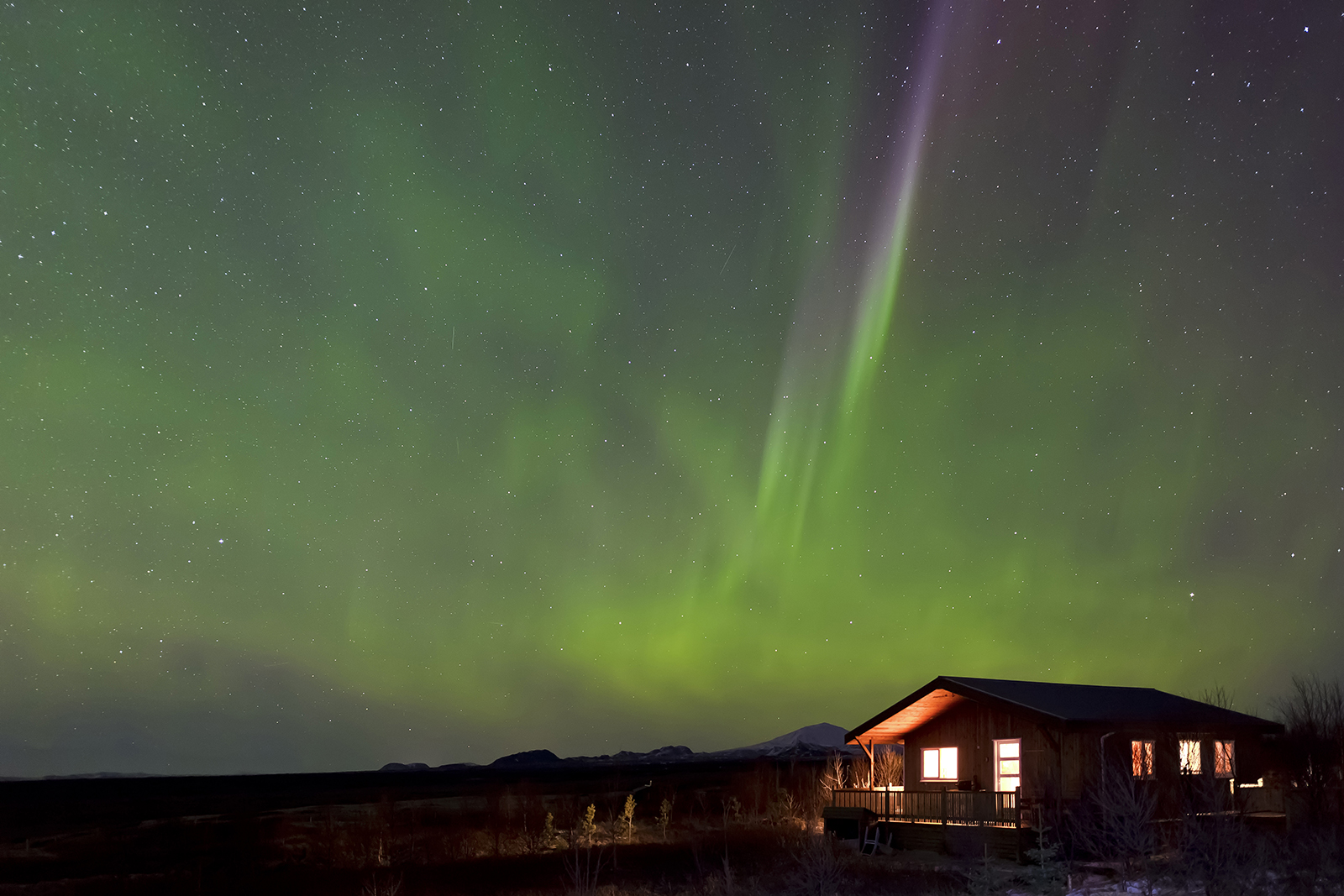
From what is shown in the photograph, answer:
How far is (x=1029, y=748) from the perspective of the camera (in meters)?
27.6

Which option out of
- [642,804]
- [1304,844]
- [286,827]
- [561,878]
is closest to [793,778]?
[642,804]

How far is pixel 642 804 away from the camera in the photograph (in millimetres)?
55344

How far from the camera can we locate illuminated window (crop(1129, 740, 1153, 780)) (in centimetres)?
2709

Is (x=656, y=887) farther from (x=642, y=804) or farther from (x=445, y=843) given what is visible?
(x=642, y=804)

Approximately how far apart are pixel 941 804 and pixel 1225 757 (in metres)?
8.34

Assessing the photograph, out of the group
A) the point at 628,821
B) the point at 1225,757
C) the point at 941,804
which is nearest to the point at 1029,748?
the point at 941,804

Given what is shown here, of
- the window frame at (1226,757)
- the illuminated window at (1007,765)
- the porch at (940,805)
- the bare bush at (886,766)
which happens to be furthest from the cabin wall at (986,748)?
the window frame at (1226,757)

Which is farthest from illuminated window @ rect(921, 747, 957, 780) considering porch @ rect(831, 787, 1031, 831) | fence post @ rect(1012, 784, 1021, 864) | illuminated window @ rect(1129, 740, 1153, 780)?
illuminated window @ rect(1129, 740, 1153, 780)

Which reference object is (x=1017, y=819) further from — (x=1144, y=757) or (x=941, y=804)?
(x=1144, y=757)

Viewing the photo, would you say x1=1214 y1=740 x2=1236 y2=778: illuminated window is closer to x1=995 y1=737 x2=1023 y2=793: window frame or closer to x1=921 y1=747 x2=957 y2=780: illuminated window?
x1=995 y1=737 x2=1023 y2=793: window frame

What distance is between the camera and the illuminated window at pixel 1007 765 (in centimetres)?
2791

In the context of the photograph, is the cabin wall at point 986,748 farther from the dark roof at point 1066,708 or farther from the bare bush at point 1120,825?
the bare bush at point 1120,825

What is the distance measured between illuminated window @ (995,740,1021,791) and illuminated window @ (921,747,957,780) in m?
1.73

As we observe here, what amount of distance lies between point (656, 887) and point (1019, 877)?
783 cm
